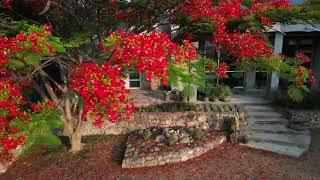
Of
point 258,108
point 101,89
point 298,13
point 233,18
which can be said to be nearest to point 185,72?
point 233,18

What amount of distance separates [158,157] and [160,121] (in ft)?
8.67

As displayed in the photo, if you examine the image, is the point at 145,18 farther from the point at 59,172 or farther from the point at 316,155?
the point at 316,155

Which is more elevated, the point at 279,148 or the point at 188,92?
the point at 188,92

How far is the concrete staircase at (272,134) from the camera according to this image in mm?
10638

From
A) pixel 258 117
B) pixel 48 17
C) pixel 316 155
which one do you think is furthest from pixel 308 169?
pixel 48 17

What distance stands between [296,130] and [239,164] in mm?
4104

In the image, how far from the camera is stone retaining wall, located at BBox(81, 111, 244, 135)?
1216 centimetres

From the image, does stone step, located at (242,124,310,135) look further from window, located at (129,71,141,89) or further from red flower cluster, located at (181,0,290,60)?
window, located at (129,71,141,89)

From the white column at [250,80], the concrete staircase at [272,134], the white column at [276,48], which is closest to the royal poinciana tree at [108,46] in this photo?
the concrete staircase at [272,134]

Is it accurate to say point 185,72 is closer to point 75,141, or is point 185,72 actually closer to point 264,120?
point 75,141

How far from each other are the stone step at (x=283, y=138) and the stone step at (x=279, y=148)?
0.23 metres

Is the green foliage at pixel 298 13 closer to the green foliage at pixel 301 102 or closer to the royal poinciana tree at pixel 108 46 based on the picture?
the royal poinciana tree at pixel 108 46

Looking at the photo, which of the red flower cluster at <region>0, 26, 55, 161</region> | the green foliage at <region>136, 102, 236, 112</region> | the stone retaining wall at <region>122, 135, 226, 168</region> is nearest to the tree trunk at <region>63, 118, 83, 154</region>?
the stone retaining wall at <region>122, 135, 226, 168</region>

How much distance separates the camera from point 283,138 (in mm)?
11258
